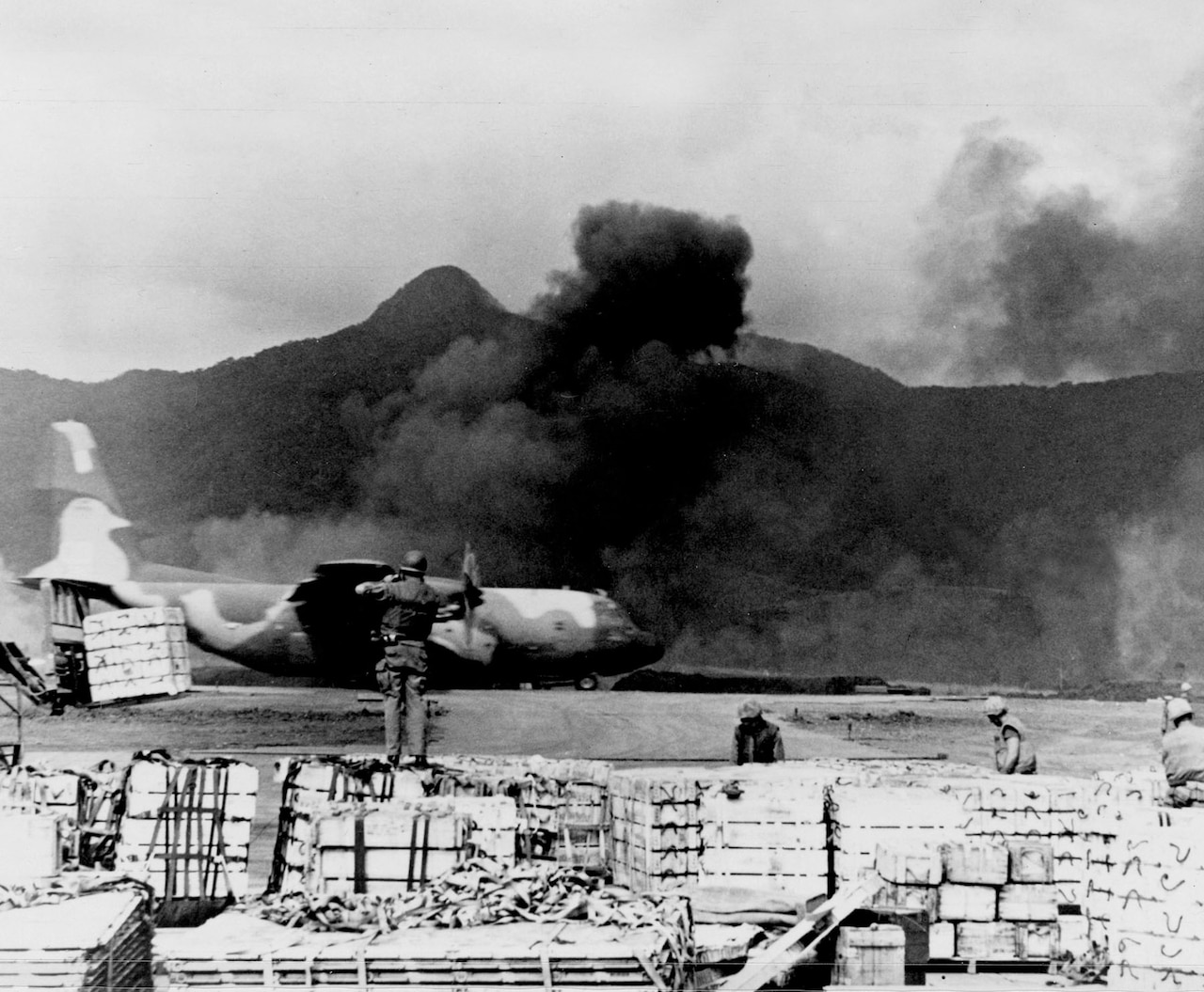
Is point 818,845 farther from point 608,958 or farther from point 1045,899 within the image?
point 608,958

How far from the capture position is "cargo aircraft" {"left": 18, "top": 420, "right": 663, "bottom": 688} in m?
23.6

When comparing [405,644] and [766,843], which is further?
[405,644]

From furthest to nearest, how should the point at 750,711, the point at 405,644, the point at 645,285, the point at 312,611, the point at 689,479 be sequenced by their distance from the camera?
the point at 689,479 → the point at 312,611 → the point at 645,285 → the point at 750,711 → the point at 405,644

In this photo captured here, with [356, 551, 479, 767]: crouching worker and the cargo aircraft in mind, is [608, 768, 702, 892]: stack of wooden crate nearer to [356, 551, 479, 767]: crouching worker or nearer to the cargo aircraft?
[356, 551, 479, 767]: crouching worker

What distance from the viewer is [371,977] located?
5.83 metres

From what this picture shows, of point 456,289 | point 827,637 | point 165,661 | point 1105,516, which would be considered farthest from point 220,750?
point 1105,516

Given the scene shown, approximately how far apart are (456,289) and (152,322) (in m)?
4.77

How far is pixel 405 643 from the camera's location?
10633mm

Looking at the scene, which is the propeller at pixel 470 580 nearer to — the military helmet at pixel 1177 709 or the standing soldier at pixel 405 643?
the standing soldier at pixel 405 643

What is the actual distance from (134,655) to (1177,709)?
35.4 ft

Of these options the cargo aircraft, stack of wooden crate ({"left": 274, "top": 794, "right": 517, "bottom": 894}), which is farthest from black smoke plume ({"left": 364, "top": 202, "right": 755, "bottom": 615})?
stack of wooden crate ({"left": 274, "top": 794, "right": 517, "bottom": 894})

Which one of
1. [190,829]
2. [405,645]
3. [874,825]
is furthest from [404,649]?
[874,825]

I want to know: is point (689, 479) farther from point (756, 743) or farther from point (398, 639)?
point (398, 639)

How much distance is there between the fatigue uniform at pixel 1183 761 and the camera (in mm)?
8570
